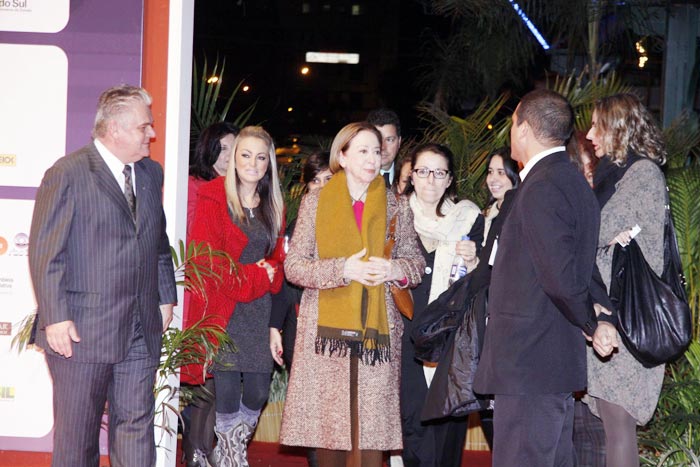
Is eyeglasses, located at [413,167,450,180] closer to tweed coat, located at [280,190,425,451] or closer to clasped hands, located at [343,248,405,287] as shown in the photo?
tweed coat, located at [280,190,425,451]

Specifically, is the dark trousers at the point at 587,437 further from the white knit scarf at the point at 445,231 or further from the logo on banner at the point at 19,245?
the logo on banner at the point at 19,245

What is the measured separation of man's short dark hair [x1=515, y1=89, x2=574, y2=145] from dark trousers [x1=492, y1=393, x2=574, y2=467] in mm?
968

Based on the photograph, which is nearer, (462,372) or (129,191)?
(129,191)

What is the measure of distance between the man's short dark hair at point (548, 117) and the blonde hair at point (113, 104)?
150cm

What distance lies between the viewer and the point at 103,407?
3801 mm

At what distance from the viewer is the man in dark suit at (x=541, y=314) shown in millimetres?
3428

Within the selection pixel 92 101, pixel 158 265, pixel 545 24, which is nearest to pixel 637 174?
pixel 158 265

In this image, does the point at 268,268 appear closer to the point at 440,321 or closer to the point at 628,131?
the point at 440,321

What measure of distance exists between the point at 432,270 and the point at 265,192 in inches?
37.6

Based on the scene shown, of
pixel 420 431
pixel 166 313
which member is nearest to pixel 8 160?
pixel 166 313

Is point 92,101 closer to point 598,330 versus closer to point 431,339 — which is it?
point 431,339

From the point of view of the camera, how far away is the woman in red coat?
4.72 m

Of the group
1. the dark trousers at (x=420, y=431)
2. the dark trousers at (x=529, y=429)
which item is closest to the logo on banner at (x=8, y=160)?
the dark trousers at (x=420, y=431)

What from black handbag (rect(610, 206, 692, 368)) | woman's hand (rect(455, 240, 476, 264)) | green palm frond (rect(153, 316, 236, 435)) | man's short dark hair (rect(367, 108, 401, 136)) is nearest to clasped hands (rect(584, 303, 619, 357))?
black handbag (rect(610, 206, 692, 368))
